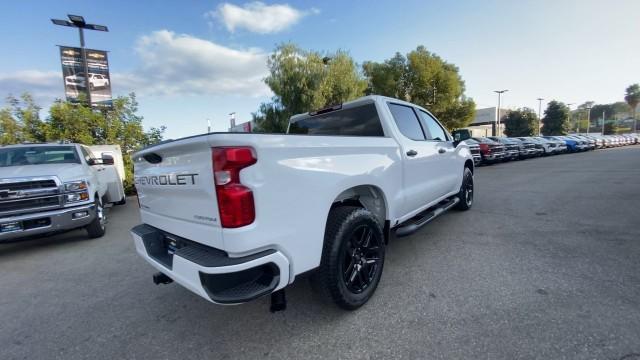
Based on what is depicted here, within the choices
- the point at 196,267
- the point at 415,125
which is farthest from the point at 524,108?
the point at 196,267

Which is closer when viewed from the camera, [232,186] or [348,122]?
[232,186]

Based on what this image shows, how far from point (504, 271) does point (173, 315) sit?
324 cm

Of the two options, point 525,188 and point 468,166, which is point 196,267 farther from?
point 525,188

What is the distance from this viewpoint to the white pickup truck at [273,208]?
175 cm

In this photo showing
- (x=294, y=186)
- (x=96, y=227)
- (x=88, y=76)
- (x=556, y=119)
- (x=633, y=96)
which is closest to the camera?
(x=294, y=186)

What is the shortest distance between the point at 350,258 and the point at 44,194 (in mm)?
4713

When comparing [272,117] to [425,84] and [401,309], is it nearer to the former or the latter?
[425,84]

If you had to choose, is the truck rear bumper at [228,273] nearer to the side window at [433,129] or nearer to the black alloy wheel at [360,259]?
the black alloy wheel at [360,259]

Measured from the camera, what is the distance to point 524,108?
4916cm

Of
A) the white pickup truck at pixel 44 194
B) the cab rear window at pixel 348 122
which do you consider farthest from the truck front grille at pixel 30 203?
the cab rear window at pixel 348 122

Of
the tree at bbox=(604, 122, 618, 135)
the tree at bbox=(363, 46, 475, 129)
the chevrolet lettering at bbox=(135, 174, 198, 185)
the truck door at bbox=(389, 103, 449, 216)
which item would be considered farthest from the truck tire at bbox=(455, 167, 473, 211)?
the tree at bbox=(604, 122, 618, 135)

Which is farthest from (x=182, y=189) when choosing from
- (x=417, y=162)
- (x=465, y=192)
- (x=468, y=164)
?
(x=468, y=164)

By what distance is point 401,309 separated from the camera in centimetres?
249

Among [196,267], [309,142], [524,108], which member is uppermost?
[524,108]
